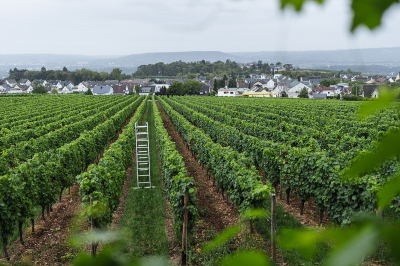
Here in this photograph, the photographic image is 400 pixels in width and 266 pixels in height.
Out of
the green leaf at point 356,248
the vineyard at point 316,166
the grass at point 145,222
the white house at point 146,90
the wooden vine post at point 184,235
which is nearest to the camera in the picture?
the green leaf at point 356,248

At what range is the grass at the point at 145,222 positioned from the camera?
8500 millimetres

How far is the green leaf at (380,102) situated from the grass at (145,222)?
19.6 feet

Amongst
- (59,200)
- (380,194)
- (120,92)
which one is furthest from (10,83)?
(380,194)

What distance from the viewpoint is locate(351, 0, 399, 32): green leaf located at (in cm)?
63

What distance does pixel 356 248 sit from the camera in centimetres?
52

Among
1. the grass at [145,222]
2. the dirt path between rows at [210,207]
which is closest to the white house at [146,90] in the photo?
the dirt path between rows at [210,207]

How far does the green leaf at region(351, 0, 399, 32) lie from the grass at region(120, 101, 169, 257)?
6.00 meters

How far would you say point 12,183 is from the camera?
856cm

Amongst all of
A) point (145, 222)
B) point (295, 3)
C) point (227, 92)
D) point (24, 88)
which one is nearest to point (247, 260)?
point (295, 3)

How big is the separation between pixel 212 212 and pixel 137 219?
2.55 metres

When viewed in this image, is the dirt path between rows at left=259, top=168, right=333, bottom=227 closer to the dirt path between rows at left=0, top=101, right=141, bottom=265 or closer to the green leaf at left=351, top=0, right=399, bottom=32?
the dirt path between rows at left=0, top=101, right=141, bottom=265

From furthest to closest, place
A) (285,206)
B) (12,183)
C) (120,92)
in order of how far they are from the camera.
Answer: (120,92), (285,206), (12,183)

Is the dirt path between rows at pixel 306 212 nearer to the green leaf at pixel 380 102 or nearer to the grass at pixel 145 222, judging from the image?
the grass at pixel 145 222

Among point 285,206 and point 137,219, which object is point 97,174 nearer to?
point 137,219
